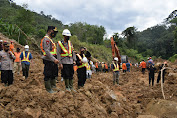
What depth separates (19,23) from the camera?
19281 millimetres

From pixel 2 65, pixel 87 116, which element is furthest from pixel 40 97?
pixel 2 65

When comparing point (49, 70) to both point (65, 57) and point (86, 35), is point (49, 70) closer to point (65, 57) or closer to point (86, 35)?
point (65, 57)

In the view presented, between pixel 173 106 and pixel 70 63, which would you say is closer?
pixel 70 63

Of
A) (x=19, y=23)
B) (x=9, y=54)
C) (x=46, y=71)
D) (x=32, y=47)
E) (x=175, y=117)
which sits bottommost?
(x=175, y=117)

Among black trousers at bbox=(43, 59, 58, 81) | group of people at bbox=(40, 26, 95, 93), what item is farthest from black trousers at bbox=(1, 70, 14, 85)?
black trousers at bbox=(43, 59, 58, 81)

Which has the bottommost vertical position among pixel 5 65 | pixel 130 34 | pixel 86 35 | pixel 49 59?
pixel 5 65

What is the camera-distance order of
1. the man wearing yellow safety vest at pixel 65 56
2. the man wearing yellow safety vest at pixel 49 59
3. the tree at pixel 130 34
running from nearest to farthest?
1. the man wearing yellow safety vest at pixel 49 59
2. the man wearing yellow safety vest at pixel 65 56
3. the tree at pixel 130 34

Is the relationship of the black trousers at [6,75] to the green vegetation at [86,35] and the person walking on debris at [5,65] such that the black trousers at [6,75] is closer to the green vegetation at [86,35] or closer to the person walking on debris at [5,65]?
the person walking on debris at [5,65]

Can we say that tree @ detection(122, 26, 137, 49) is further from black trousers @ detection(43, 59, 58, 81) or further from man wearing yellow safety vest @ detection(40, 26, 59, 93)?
black trousers @ detection(43, 59, 58, 81)

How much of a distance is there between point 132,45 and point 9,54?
5578 centimetres

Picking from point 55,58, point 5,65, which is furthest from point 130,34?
point 55,58

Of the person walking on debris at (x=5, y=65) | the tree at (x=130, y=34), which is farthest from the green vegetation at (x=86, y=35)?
the person walking on debris at (x=5, y=65)

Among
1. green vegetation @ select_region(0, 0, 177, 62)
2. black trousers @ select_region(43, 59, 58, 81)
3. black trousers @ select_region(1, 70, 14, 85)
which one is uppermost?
green vegetation @ select_region(0, 0, 177, 62)

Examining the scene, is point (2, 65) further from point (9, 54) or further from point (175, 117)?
point (175, 117)
